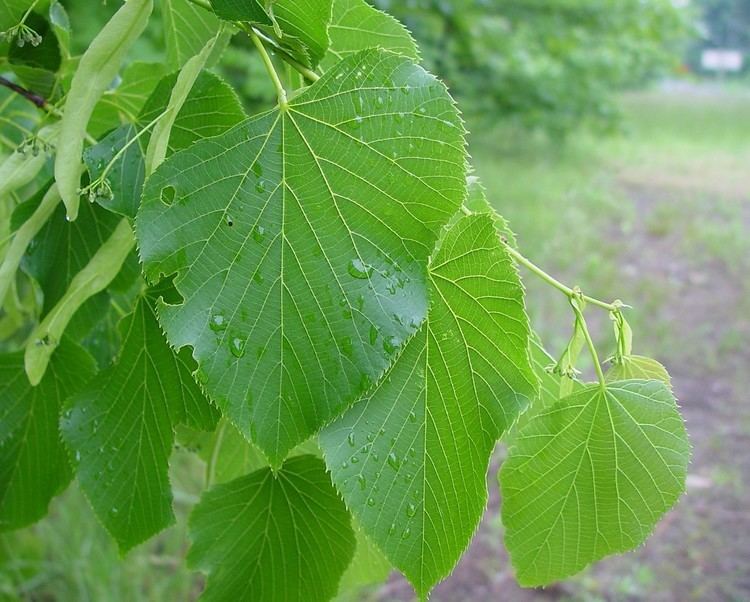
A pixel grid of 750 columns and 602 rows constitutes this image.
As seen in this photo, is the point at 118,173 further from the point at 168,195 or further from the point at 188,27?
the point at 188,27

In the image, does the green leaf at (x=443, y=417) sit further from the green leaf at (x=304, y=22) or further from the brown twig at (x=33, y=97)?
the brown twig at (x=33, y=97)

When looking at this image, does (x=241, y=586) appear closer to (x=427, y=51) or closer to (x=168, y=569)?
(x=168, y=569)

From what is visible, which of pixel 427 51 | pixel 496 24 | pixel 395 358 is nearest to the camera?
pixel 395 358

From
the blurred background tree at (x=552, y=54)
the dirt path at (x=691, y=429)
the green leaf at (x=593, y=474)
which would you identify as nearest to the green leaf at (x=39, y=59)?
the green leaf at (x=593, y=474)

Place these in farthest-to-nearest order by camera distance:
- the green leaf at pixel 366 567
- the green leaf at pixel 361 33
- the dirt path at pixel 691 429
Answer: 1. the dirt path at pixel 691 429
2. the green leaf at pixel 366 567
3. the green leaf at pixel 361 33

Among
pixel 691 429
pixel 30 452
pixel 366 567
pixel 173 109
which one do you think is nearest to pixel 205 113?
pixel 173 109

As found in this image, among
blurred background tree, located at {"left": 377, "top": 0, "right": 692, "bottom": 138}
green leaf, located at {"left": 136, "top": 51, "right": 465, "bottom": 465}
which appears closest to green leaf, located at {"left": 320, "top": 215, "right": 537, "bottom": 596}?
green leaf, located at {"left": 136, "top": 51, "right": 465, "bottom": 465}

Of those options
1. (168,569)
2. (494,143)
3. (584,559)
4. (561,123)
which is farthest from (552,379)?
(494,143)
